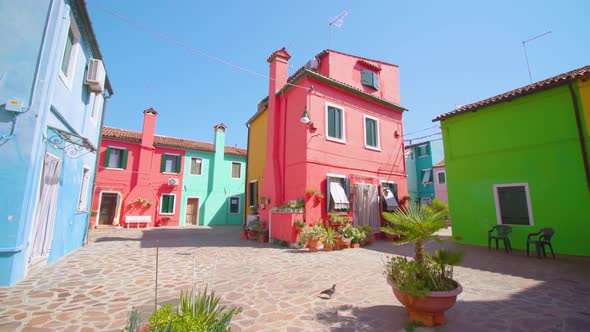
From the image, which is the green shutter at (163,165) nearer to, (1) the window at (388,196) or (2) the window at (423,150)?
(1) the window at (388,196)

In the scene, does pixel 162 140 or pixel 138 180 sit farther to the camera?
pixel 162 140

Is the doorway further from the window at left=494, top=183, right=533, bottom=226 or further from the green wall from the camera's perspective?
the window at left=494, top=183, right=533, bottom=226

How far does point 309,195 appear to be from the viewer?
984 cm

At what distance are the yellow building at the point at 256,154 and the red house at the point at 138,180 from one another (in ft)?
28.3

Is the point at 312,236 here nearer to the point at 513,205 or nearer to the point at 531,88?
the point at 513,205

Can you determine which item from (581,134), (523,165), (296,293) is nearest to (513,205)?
(523,165)

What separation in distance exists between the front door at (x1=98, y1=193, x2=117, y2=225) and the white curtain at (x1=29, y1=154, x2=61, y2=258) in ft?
45.5

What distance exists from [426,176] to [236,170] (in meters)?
18.2

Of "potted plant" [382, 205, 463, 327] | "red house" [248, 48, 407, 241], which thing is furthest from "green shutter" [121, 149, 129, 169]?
"potted plant" [382, 205, 463, 327]

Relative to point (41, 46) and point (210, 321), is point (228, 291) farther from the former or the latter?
point (41, 46)

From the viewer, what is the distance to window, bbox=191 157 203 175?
2205cm

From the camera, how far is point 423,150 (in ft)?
83.3

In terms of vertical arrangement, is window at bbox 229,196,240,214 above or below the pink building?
below

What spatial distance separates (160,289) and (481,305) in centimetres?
550
